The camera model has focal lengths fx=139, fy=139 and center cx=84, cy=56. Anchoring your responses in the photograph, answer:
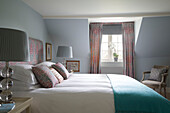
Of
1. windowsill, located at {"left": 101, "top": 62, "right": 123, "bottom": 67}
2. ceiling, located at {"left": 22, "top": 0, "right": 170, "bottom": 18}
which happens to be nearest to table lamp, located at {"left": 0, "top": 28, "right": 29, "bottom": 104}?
ceiling, located at {"left": 22, "top": 0, "right": 170, "bottom": 18}

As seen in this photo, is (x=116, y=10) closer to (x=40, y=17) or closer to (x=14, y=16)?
(x=40, y=17)

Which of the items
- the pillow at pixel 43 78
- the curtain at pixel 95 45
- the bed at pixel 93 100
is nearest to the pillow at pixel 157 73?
the curtain at pixel 95 45

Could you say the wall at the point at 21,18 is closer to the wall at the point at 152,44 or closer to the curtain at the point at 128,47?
the curtain at the point at 128,47

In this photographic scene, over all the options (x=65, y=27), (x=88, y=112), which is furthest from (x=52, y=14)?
(x=88, y=112)

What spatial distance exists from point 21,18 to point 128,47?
346 centimetres

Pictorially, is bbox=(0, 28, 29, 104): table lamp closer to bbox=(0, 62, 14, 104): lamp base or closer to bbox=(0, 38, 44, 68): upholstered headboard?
bbox=(0, 62, 14, 104): lamp base

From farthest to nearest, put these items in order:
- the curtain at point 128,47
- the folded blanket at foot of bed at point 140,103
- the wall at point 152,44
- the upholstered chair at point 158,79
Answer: the curtain at point 128,47
the wall at point 152,44
the upholstered chair at point 158,79
the folded blanket at foot of bed at point 140,103

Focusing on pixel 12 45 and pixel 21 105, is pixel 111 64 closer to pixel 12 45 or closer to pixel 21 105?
pixel 21 105

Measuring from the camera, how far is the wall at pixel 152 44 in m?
4.14

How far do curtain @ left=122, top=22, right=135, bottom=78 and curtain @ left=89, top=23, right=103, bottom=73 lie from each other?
865 mm

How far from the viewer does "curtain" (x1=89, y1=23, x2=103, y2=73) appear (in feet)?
16.0

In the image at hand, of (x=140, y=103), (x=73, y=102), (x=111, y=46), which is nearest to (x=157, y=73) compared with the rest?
(x=111, y=46)

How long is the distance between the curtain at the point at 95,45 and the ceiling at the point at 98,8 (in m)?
0.88

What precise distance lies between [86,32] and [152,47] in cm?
226
